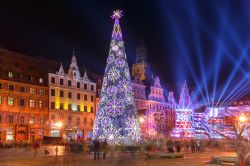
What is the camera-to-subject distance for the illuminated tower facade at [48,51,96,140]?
218 ft

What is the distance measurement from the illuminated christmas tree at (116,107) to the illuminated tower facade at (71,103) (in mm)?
22944

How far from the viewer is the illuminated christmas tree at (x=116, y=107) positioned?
4188cm

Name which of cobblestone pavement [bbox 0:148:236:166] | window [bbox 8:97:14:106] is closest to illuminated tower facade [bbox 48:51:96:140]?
window [bbox 8:97:14:106]

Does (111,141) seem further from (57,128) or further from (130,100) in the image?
(57,128)

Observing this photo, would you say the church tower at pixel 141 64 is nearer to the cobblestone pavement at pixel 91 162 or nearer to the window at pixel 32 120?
the window at pixel 32 120

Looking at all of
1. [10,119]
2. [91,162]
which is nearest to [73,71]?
[10,119]

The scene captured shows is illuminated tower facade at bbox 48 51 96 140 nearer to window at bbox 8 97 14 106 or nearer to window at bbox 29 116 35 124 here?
window at bbox 29 116 35 124

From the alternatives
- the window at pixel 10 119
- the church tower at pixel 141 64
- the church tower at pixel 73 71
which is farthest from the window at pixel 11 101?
the church tower at pixel 141 64

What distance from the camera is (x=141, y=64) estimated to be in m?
104

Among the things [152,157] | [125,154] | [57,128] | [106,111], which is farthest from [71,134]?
[152,157]

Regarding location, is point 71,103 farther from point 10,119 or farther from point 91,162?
point 91,162

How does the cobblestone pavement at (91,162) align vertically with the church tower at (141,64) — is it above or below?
below

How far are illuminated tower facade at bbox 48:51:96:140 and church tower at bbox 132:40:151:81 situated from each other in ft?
88.6

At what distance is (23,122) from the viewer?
60.8m
